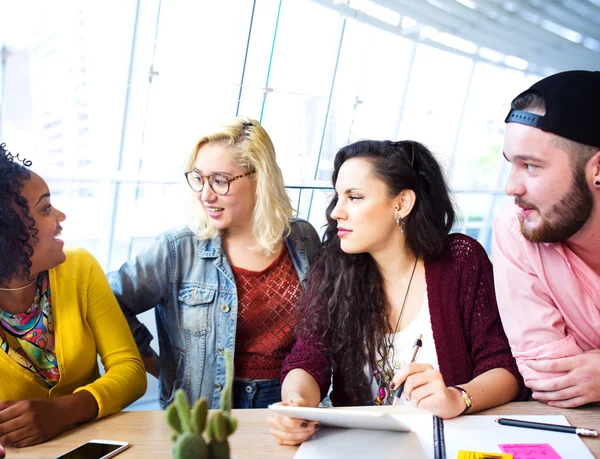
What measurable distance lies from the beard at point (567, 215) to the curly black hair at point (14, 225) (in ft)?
4.60

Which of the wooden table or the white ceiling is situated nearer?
the wooden table

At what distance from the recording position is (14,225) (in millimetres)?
→ 1766

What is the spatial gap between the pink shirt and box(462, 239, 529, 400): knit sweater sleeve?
0.11 metres

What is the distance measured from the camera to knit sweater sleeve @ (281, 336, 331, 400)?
6.57 feet

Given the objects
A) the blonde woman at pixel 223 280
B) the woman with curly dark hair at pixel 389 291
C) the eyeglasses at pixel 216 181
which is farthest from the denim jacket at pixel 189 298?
the woman with curly dark hair at pixel 389 291

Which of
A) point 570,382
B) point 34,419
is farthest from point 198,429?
point 570,382

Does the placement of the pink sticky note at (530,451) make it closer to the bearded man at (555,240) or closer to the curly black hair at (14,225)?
the bearded man at (555,240)

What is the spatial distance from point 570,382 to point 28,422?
131 centimetres

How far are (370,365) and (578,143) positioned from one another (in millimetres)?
936

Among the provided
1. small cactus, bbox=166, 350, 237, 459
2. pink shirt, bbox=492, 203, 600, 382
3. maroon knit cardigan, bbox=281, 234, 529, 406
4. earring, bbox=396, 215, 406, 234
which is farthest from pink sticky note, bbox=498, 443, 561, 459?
earring, bbox=396, 215, 406, 234

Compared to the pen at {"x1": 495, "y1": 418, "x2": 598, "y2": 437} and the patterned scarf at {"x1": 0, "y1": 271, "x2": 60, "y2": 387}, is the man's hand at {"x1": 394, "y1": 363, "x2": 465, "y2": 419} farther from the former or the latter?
the patterned scarf at {"x1": 0, "y1": 271, "x2": 60, "y2": 387}

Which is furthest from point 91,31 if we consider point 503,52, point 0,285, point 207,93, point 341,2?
point 503,52

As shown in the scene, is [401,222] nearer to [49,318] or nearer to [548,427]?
[548,427]

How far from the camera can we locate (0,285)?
1812 millimetres
